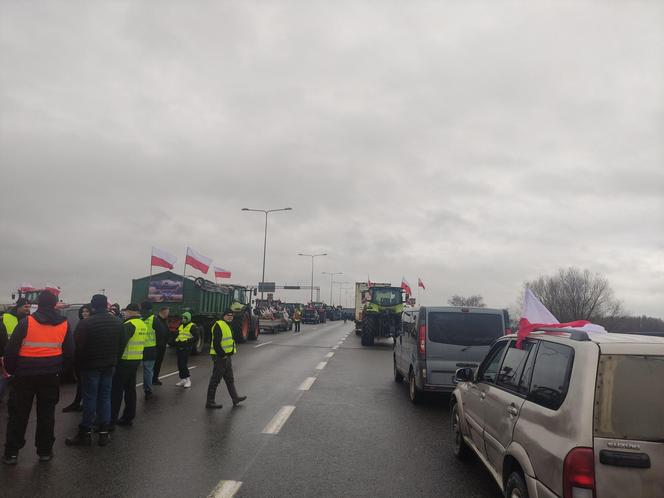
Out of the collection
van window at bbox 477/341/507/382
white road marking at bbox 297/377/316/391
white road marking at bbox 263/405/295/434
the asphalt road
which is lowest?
the asphalt road

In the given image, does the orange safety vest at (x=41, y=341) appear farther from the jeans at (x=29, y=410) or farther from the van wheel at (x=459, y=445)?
the van wheel at (x=459, y=445)

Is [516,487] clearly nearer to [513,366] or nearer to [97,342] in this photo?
[513,366]

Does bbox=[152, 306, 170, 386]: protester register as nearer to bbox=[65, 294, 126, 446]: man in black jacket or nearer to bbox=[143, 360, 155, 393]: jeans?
bbox=[143, 360, 155, 393]: jeans

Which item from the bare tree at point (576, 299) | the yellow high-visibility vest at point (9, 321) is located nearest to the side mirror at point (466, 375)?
the yellow high-visibility vest at point (9, 321)

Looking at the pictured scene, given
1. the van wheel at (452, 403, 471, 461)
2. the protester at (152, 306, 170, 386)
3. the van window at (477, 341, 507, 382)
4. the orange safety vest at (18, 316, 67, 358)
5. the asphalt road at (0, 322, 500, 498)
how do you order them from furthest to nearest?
1. the protester at (152, 306, 170, 386)
2. the van wheel at (452, 403, 471, 461)
3. the orange safety vest at (18, 316, 67, 358)
4. the van window at (477, 341, 507, 382)
5. the asphalt road at (0, 322, 500, 498)

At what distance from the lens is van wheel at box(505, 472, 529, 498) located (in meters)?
3.58

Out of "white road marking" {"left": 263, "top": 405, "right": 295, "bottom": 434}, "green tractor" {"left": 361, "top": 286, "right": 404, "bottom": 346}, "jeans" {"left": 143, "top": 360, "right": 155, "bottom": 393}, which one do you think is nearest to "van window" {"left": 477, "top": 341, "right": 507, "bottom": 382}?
"white road marking" {"left": 263, "top": 405, "right": 295, "bottom": 434}

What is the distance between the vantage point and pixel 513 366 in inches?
178

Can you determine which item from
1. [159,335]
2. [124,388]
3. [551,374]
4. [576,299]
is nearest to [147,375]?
[159,335]

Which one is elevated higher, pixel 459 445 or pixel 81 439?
pixel 459 445

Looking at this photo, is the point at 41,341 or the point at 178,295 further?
the point at 178,295

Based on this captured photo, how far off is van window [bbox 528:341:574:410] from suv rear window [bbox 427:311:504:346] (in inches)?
201

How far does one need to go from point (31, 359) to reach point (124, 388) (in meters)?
1.89

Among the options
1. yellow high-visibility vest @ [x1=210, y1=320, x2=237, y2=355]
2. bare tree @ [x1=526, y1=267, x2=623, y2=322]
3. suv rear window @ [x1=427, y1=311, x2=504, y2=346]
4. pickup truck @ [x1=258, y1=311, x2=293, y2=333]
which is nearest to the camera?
yellow high-visibility vest @ [x1=210, y1=320, x2=237, y2=355]
